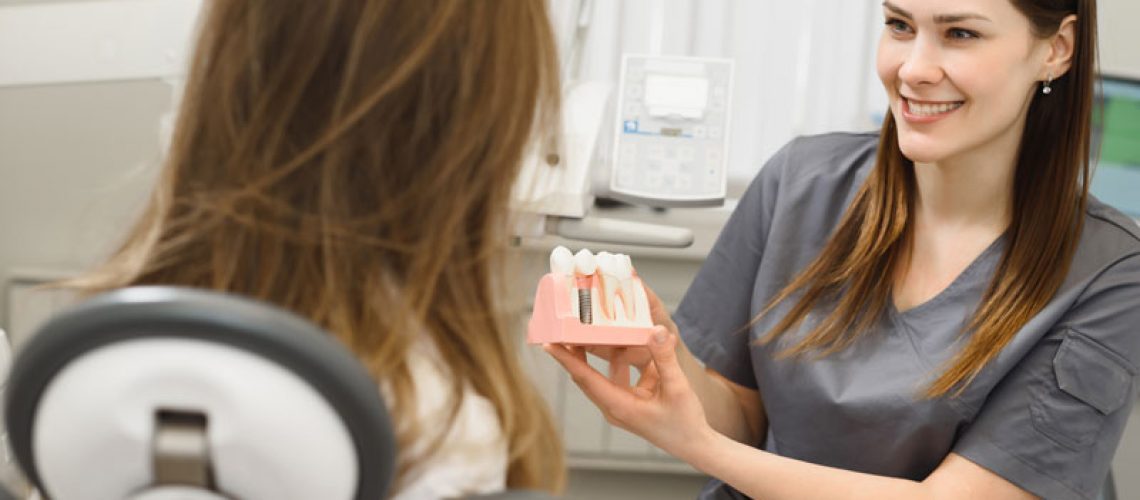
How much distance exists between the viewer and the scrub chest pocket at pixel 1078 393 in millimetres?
1271

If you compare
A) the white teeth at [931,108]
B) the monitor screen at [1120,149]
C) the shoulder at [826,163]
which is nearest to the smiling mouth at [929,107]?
the white teeth at [931,108]

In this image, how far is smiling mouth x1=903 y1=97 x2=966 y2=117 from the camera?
1.32 metres

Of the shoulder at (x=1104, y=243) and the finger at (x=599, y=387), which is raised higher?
the shoulder at (x=1104, y=243)

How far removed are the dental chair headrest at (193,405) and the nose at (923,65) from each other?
0.89 metres

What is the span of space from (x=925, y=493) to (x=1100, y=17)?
1.33 metres

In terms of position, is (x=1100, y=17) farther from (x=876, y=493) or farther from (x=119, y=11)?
(x=119, y=11)

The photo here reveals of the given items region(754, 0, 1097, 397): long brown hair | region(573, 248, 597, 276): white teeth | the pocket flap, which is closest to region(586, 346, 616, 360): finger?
region(573, 248, 597, 276): white teeth

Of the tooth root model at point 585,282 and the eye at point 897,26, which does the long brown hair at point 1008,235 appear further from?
the tooth root model at point 585,282

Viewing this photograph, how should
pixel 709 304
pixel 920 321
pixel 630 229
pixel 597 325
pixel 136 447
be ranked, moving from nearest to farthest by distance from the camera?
1. pixel 136 447
2. pixel 597 325
3. pixel 920 321
4. pixel 709 304
5. pixel 630 229

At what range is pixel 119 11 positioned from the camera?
1.60m

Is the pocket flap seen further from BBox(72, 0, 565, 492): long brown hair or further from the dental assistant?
BBox(72, 0, 565, 492): long brown hair

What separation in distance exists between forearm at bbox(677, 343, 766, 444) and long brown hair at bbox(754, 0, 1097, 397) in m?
0.09

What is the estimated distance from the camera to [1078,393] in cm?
127

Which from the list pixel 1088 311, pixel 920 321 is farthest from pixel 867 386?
pixel 1088 311
